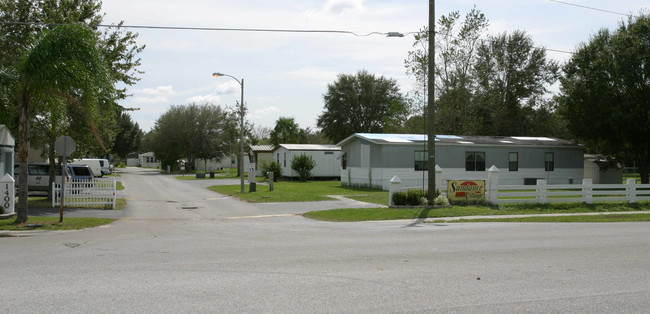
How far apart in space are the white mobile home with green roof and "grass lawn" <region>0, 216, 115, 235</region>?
18.8m

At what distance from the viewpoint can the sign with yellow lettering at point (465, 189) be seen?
21.8 m

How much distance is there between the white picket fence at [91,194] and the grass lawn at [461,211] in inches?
323

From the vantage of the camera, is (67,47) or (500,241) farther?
(67,47)

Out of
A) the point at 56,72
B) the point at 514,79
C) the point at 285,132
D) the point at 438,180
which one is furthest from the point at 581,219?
the point at 285,132

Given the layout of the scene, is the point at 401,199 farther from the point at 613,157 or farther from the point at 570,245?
the point at 613,157

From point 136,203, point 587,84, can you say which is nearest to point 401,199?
point 136,203

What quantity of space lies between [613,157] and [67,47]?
35.8 m

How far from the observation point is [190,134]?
217 feet

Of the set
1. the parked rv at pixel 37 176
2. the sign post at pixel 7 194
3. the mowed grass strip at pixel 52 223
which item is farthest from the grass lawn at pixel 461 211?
the parked rv at pixel 37 176

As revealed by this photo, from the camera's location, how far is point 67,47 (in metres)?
14.4

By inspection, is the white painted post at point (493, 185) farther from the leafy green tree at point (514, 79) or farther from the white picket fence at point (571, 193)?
the leafy green tree at point (514, 79)

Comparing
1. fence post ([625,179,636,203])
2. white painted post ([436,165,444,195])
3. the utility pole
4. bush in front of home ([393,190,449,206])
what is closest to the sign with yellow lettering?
white painted post ([436,165,444,195])

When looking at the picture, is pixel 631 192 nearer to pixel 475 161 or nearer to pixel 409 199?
pixel 409 199

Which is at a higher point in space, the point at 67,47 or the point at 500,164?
the point at 67,47
